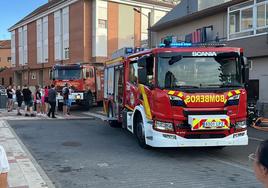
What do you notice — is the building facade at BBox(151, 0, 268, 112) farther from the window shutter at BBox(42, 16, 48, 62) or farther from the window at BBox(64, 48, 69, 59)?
the window shutter at BBox(42, 16, 48, 62)

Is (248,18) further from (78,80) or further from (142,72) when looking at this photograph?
(142,72)

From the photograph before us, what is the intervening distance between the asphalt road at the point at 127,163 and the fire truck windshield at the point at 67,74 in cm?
1178

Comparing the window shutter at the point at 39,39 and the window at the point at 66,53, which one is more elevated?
the window shutter at the point at 39,39

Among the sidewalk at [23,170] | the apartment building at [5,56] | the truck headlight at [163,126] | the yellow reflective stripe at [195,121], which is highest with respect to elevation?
the apartment building at [5,56]

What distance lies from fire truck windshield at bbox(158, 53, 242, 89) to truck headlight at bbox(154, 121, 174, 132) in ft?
2.77

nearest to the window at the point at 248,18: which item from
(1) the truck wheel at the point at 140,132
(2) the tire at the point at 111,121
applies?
(2) the tire at the point at 111,121

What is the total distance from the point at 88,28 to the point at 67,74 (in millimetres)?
23336

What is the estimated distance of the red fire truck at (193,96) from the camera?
955cm

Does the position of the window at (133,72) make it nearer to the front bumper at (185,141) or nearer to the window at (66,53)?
the front bumper at (185,141)

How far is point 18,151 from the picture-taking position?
10.4 m

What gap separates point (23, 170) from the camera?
8109mm

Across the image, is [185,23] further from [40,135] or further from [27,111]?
[40,135]

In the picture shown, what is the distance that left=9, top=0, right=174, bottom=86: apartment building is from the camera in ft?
157

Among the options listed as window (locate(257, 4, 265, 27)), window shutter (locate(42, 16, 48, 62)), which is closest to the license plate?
window (locate(257, 4, 265, 27))
